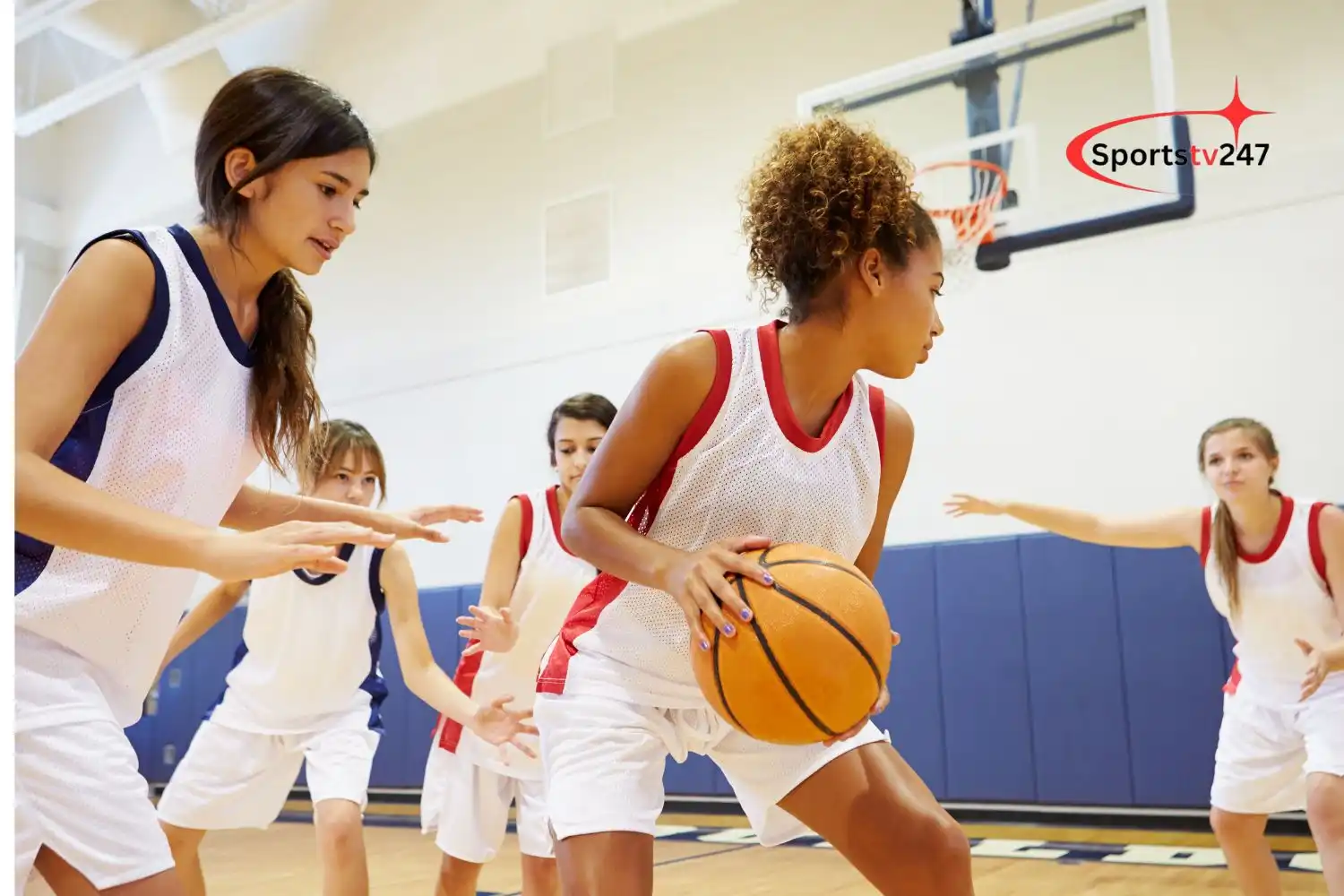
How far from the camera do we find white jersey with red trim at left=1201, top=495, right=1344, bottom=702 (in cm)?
367

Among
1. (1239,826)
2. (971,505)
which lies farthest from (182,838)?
(1239,826)

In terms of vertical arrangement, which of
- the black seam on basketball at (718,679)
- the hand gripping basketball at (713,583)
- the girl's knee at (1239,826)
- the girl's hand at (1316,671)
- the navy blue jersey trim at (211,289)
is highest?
the navy blue jersey trim at (211,289)

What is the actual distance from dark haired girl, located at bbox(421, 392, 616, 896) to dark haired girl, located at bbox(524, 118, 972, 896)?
157cm

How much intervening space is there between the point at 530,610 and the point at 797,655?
2.03 m

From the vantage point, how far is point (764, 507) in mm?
1791

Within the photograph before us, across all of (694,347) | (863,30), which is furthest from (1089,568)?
(694,347)

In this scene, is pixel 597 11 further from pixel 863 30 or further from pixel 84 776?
pixel 84 776

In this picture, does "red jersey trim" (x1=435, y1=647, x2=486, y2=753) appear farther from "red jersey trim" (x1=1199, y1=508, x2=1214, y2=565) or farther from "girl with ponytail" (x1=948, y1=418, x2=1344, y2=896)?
"red jersey trim" (x1=1199, y1=508, x2=1214, y2=565)

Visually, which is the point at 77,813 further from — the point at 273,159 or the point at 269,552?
the point at 273,159

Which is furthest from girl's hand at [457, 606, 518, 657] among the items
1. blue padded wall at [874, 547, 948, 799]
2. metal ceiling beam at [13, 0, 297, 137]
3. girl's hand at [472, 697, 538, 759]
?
metal ceiling beam at [13, 0, 297, 137]

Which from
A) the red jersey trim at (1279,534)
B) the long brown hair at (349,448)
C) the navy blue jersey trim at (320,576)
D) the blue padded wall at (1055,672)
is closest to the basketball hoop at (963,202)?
the blue padded wall at (1055,672)

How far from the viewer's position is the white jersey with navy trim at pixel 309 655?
132 inches

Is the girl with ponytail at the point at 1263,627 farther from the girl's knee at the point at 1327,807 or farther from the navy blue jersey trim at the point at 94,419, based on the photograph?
the navy blue jersey trim at the point at 94,419

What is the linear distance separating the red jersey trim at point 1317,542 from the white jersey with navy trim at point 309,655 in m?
2.97
